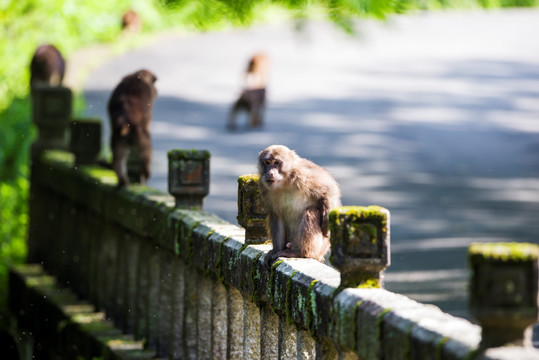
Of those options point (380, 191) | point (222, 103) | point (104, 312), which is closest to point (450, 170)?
point (380, 191)

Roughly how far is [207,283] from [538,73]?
17554mm

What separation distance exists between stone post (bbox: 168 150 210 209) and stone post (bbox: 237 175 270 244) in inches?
36.8

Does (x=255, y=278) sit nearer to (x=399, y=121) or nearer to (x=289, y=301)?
(x=289, y=301)

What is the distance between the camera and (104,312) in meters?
7.53

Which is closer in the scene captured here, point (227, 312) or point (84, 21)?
point (227, 312)

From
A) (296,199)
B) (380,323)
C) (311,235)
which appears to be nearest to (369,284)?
(380,323)

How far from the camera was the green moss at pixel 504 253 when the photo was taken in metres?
2.95

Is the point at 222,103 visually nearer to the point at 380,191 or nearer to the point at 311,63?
the point at 311,63

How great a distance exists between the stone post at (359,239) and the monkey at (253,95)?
12.8 m

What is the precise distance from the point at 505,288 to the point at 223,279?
2.45 meters

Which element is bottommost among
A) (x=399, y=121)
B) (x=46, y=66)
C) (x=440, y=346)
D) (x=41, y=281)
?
(x=41, y=281)

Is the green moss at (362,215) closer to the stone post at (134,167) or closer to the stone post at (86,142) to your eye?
the stone post at (134,167)

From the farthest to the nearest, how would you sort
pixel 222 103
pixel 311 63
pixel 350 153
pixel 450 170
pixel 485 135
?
pixel 311 63 → pixel 222 103 → pixel 485 135 → pixel 350 153 → pixel 450 170

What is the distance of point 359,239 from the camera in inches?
149
